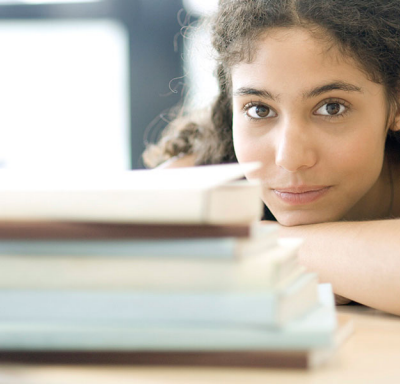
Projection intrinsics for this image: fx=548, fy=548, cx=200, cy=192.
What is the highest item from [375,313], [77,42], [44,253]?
[77,42]

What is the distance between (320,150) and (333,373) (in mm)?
721

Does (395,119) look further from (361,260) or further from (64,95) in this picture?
(64,95)

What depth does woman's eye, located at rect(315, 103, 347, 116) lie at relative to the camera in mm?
1113

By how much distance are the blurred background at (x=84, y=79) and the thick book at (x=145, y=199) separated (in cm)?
273

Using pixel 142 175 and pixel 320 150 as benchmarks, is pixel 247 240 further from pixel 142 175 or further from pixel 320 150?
pixel 320 150

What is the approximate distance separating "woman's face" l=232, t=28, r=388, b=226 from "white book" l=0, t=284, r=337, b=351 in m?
0.68

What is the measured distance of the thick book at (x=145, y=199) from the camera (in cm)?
38

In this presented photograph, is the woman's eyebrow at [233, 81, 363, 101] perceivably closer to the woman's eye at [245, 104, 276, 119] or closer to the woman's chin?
the woman's eye at [245, 104, 276, 119]

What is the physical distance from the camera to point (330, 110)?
1.12 m

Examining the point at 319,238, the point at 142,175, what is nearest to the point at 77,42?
the point at 319,238

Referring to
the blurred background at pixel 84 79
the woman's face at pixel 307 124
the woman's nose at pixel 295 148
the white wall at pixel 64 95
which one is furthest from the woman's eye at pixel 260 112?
the white wall at pixel 64 95

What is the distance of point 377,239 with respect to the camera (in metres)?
0.74

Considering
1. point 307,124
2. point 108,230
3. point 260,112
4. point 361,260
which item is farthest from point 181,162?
point 108,230

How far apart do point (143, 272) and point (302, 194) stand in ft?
2.66
